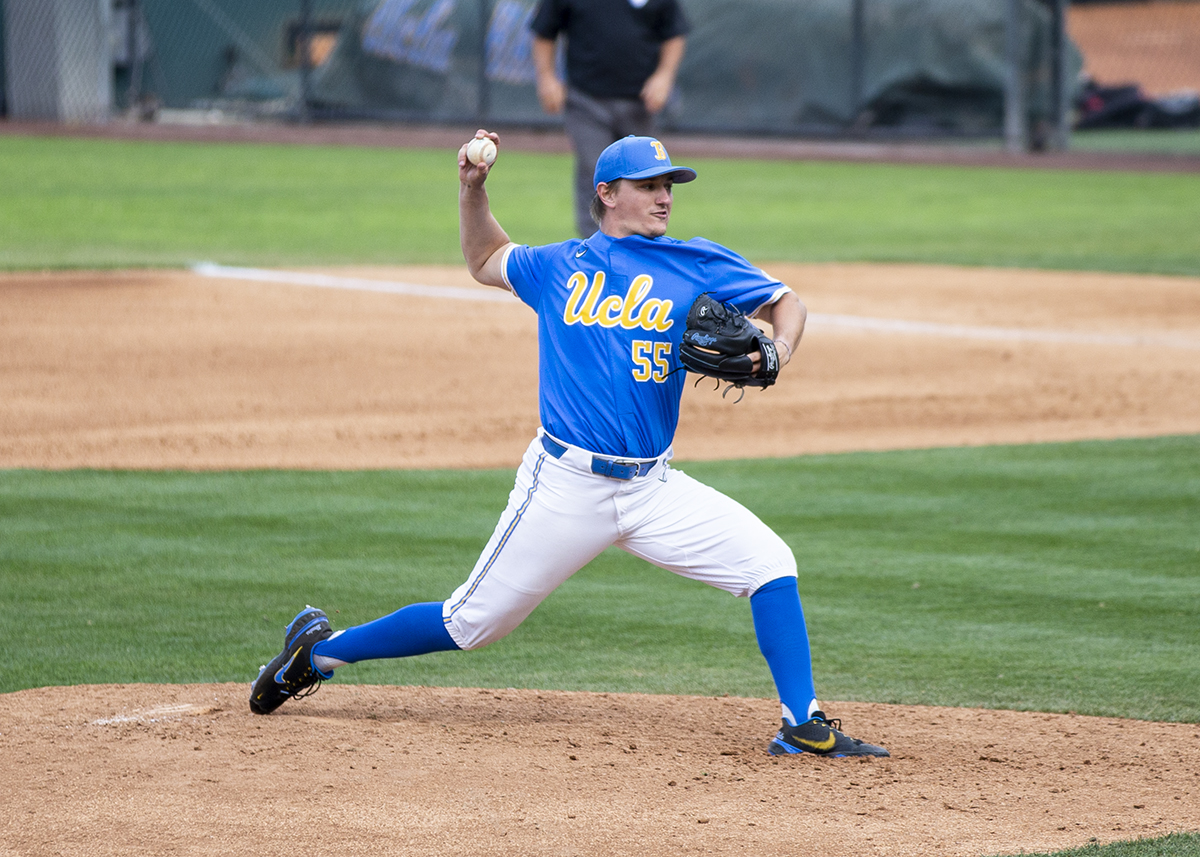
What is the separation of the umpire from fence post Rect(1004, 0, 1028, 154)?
12.2m

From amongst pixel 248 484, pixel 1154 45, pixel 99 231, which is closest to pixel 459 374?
pixel 248 484

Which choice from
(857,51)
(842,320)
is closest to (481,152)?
(842,320)

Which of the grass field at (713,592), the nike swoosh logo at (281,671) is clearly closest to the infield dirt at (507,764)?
the nike swoosh logo at (281,671)

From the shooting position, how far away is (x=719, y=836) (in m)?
3.46

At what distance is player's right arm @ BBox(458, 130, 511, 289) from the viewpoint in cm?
422

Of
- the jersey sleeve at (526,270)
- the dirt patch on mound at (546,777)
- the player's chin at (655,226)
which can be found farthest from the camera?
the jersey sleeve at (526,270)

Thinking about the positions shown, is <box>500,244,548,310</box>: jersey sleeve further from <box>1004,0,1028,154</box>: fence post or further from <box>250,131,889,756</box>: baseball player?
<box>1004,0,1028,154</box>: fence post

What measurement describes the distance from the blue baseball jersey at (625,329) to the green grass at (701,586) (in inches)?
41.4

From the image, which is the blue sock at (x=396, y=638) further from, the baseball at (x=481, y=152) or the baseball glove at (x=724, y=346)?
the baseball at (x=481, y=152)

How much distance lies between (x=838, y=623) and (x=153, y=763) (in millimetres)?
2364

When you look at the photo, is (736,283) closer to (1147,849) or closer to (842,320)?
(1147,849)

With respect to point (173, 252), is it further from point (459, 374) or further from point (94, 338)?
point (459, 374)

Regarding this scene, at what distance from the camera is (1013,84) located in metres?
22.1

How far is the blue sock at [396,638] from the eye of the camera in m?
4.23
